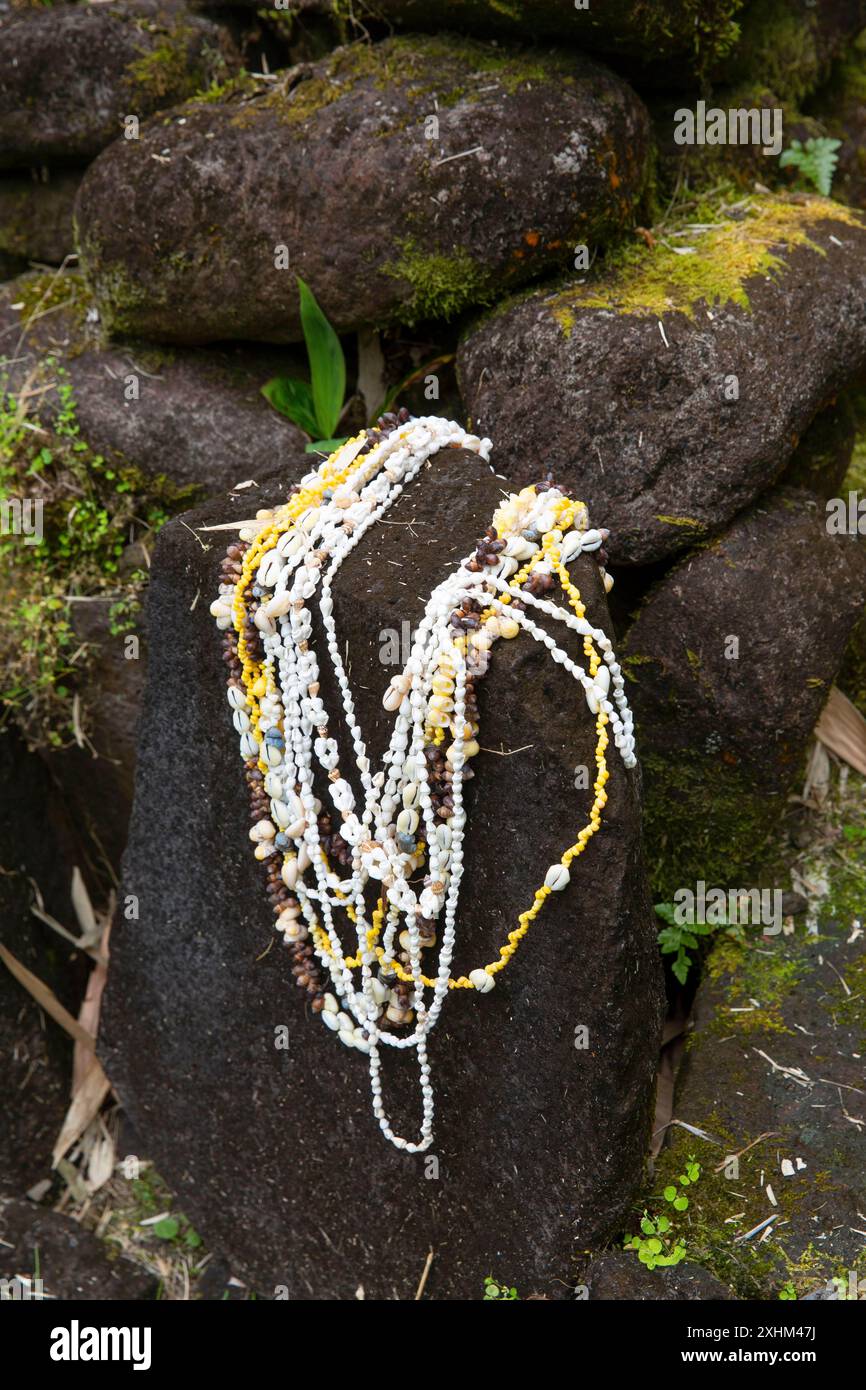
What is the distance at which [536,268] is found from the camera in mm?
3199

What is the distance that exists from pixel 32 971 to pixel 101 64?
269cm

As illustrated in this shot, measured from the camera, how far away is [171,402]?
360 centimetres

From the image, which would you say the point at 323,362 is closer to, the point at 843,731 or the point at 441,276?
the point at 441,276

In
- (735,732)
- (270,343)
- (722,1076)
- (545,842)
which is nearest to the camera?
(545,842)

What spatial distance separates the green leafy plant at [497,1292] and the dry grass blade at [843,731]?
163 centimetres

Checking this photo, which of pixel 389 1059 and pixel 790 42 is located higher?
pixel 790 42

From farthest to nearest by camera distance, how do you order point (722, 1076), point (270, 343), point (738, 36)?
point (270, 343) → point (738, 36) → point (722, 1076)

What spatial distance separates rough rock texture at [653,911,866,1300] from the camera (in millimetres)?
2586

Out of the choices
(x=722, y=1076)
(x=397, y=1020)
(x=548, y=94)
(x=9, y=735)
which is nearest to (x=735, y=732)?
(x=722, y=1076)

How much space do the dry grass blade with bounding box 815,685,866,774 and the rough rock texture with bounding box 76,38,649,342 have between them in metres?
1.39

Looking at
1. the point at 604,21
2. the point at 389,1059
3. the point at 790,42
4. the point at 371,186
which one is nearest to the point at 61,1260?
the point at 389,1059
